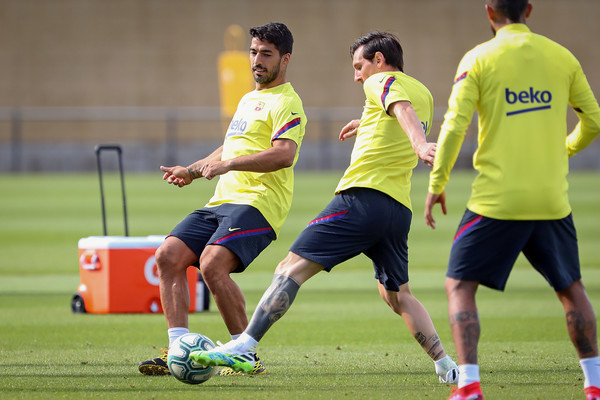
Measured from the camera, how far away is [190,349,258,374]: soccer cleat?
522 centimetres

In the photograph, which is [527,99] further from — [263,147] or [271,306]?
[263,147]

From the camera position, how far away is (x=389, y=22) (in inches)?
1484

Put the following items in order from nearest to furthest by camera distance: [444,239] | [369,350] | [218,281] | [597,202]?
[218,281], [369,350], [444,239], [597,202]

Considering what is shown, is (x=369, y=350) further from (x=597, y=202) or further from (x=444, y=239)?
(x=597, y=202)

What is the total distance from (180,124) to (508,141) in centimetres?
3234

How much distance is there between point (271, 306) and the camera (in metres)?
5.44

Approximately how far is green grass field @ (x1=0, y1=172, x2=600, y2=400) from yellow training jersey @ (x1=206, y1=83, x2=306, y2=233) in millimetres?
1105

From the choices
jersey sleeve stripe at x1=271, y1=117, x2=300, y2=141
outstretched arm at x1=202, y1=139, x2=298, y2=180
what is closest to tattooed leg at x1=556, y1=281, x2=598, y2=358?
outstretched arm at x1=202, y1=139, x2=298, y2=180

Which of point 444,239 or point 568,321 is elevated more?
point 568,321

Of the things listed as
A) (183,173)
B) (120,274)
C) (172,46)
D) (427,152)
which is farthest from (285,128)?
(172,46)

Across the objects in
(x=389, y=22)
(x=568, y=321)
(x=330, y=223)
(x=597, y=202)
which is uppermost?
(x=389, y=22)

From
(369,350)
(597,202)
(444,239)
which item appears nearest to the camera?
(369,350)

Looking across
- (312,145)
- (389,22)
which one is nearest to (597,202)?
(312,145)

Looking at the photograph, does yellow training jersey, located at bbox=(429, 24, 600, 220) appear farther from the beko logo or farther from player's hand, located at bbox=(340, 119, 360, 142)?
player's hand, located at bbox=(340, 119, 360, 142)
